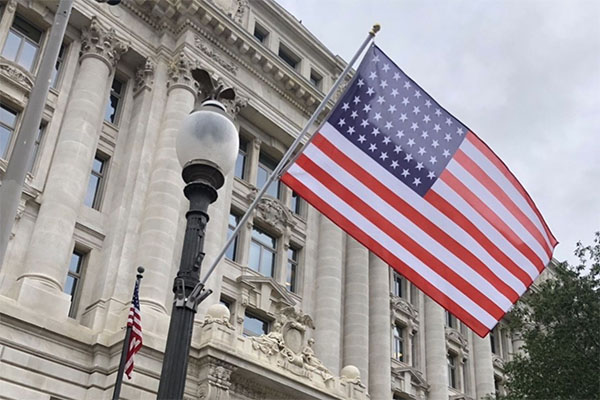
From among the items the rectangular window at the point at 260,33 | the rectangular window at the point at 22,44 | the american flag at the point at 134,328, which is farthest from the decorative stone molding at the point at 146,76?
the american flag at the point at 134,328

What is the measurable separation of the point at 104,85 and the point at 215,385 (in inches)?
521

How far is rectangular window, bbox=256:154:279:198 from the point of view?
111 ft

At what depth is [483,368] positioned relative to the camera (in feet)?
144

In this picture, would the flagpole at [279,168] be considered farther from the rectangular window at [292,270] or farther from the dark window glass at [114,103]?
the rectangular window at [292,270]

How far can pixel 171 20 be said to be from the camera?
1231 inches

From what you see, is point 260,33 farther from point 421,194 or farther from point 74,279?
point 421,194

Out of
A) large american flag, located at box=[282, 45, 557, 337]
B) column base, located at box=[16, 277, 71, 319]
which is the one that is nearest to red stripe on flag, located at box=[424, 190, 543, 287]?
large american flag, located at box=[282, 45, 557, 337]

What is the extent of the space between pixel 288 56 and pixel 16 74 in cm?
1651

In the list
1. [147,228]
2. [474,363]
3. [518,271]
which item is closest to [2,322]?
[147,228]

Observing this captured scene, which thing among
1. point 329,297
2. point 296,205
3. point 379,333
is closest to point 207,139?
point 329,297

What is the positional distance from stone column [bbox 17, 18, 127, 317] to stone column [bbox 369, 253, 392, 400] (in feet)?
52.9

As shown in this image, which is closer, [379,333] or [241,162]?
[241,162]

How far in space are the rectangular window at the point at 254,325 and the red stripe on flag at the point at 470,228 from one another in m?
15.8

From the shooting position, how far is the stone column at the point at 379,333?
3306 centimetres
